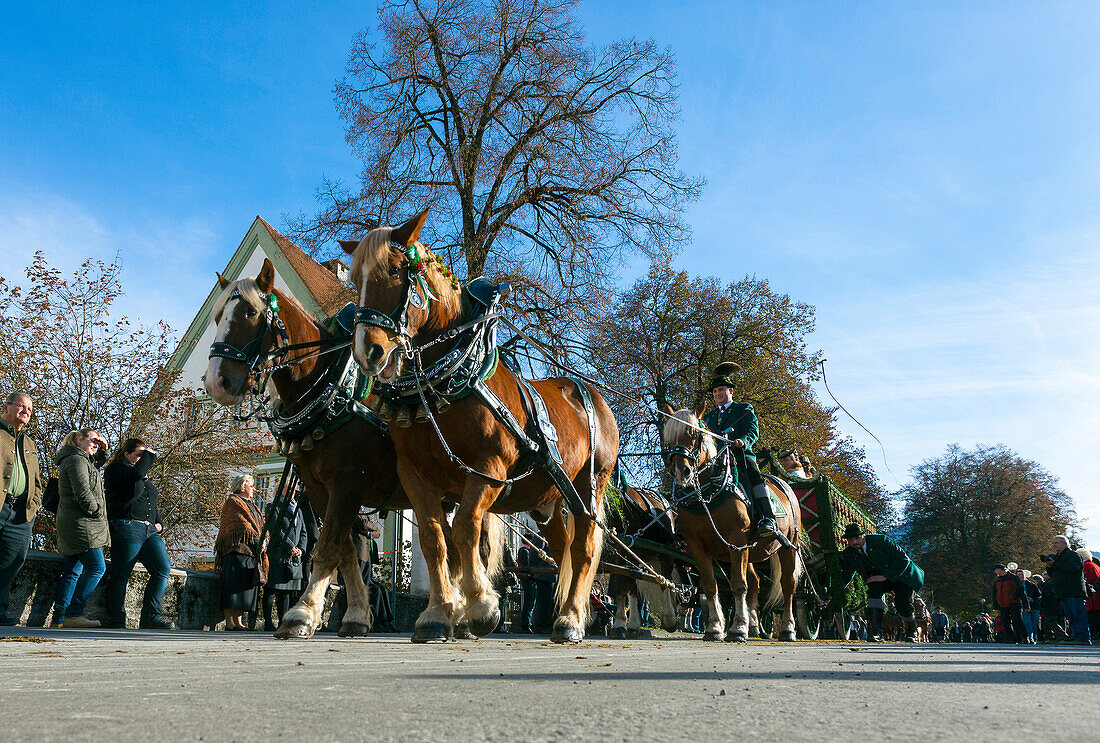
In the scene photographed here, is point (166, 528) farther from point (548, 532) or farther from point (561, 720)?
point (561, 720)

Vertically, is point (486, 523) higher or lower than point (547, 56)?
lower

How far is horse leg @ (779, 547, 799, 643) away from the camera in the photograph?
11.8m

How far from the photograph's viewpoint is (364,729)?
6.51 feet

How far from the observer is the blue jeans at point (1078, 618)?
1636 cm

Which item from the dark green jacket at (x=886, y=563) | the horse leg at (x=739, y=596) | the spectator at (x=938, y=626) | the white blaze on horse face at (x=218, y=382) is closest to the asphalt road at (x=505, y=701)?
the white blaze on horse face at (x=218, y=382)

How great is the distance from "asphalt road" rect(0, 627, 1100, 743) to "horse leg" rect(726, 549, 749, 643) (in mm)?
5552

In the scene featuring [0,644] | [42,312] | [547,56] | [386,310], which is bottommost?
[0,644]

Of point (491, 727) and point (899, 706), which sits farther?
point (899, 706)

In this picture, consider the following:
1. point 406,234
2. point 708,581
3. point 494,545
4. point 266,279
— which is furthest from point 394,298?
point 708,581

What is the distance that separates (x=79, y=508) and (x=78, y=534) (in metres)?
0.24

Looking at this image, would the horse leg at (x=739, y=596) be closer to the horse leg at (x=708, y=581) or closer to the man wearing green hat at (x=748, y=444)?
the horse leg at (x=708, y=581)

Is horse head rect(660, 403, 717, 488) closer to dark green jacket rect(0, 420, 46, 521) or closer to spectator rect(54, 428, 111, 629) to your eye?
spectator rect(54, 428, 111, 629)

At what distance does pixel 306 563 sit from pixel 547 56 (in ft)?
40.8

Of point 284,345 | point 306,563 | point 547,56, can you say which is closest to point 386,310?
point 284,345
